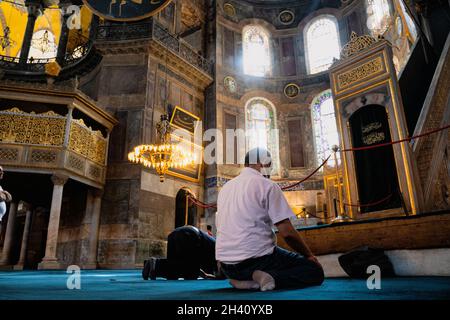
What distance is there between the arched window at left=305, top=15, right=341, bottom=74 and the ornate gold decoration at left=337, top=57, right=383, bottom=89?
312 inches

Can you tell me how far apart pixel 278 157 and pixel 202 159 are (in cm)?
340

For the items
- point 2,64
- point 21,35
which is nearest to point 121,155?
point 2,64

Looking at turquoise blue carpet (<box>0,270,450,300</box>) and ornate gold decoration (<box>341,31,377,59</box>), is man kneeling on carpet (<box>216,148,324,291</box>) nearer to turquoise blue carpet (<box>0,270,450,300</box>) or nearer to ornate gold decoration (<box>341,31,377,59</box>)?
turquoise blue carpet (<box>0,270,450,300</box>)

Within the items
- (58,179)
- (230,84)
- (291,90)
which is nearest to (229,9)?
(230,84)

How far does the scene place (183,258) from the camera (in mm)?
3568

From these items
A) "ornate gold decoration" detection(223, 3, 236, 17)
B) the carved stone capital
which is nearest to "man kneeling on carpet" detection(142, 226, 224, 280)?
the carved stone capital

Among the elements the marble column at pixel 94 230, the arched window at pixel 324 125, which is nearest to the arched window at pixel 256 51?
the arched window at pixel 324 125

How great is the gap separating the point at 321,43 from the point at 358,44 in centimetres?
865

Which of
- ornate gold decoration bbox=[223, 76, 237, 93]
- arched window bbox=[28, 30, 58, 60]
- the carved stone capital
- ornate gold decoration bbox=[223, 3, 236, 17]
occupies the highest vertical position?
ornate gold decoration bbox=[223, 3, 236, 17]

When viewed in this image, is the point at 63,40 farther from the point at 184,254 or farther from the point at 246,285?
the point at 246,285

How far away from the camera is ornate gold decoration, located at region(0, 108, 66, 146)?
8.36 m

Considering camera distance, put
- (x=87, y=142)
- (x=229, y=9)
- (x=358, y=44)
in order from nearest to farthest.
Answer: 1. (x=358, y=44)
2. (x=87, y=142)
3. (x=229, y=9)

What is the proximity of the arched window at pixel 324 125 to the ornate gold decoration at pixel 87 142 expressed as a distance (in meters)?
8.21
